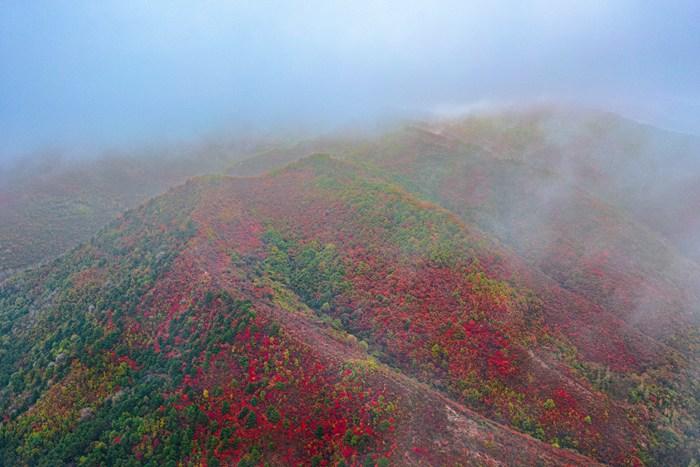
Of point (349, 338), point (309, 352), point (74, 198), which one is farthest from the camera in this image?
point (74, 198)

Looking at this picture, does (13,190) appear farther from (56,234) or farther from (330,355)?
(330,355)

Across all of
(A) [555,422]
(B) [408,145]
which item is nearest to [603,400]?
(A) [555,422]

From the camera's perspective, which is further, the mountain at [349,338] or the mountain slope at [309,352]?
the mountain at [349,338]

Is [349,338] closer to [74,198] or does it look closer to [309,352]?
[309,352]

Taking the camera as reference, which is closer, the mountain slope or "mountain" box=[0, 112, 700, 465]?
the mountain slope

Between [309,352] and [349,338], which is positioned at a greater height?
[309,352]

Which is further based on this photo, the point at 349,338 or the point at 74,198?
the point at 74,198

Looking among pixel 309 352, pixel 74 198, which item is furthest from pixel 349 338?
pixel 74 198

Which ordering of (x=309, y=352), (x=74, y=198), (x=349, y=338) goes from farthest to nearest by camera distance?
(x=74, y=198), (x=349, y=338), (x=309, y=352)
